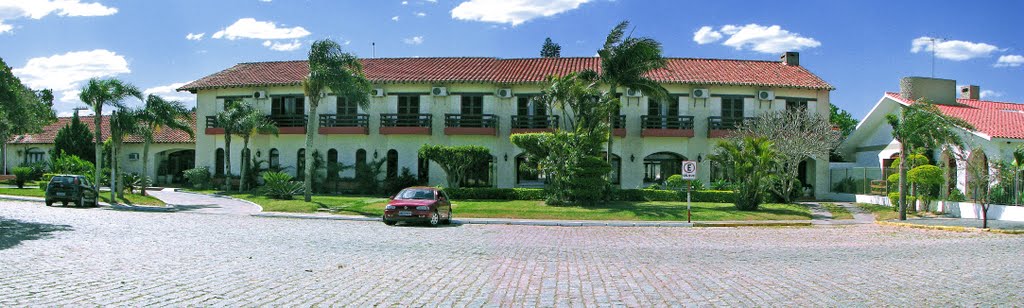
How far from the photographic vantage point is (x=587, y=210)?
25781mm

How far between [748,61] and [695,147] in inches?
335

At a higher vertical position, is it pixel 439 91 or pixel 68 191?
pixel 439 91

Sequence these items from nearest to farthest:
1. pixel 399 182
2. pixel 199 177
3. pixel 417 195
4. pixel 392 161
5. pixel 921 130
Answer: pixel 417 195 < pixel 921 130 < pixel 399 182 < pixel 199 177 < pixel 392 161

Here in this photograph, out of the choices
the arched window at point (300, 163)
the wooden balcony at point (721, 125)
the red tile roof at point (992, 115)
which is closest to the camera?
the red tile roof at point (992, 115)

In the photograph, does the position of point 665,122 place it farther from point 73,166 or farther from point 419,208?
point 73,166

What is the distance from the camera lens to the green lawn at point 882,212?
2492 cm

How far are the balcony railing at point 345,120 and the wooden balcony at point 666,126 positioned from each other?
15.6 metres

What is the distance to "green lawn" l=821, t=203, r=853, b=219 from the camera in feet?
85.1

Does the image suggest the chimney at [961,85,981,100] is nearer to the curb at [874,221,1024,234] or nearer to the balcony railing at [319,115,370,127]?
the curb at [874,221,1024,234]

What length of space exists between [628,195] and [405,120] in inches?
534

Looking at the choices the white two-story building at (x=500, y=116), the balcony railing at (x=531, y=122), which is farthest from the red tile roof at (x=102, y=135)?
the balcony railing at (x=531, y=122)

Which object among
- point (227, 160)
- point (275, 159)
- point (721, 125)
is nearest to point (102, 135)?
point (275, 159)

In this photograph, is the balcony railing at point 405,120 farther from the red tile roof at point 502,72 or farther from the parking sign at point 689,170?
the parking sign at point 689,170

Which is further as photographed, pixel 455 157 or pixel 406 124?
pixel 406 124
